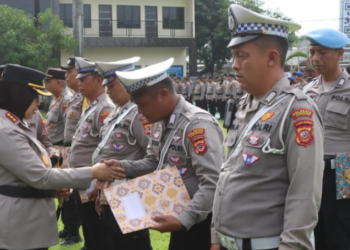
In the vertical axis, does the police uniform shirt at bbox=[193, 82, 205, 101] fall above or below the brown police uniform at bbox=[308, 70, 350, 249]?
below

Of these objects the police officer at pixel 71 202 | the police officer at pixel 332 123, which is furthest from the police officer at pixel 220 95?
the police officer at pixel 332 123

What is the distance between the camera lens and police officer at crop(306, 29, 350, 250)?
14.9ft

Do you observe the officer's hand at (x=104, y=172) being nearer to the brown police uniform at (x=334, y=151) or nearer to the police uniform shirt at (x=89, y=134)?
the police uniform shirt at (x=89, y=134)

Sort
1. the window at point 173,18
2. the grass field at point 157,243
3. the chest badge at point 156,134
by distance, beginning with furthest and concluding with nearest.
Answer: the window at point 173,18, the grass field at point 157,243, the chest badge at point 156,134

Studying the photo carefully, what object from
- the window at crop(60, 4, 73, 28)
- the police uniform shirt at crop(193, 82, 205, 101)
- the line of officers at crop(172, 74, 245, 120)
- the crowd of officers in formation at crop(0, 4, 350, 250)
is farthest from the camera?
the window at crop(60, 4, 73, 28)

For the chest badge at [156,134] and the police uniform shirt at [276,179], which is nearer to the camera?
the police uniform shirt at [276,179]

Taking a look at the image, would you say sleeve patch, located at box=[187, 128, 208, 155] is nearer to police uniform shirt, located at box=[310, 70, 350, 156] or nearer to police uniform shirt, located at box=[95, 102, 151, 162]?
police uniform shirt, located at box=[95, 102, 151, 162]

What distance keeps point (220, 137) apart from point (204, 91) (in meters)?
26.6

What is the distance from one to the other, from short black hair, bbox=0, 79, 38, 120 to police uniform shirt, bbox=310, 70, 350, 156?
2.51m

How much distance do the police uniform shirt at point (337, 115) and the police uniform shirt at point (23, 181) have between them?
89.4 inches

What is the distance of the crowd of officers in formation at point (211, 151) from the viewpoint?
97.5 inches

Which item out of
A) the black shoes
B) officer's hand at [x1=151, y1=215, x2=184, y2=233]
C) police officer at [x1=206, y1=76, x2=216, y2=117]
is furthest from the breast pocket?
police officer at [x1=206, y1=76, x2=216, y2=117]

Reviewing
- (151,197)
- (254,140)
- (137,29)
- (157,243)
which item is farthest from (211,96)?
(254,140)

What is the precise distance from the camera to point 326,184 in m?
4.60
